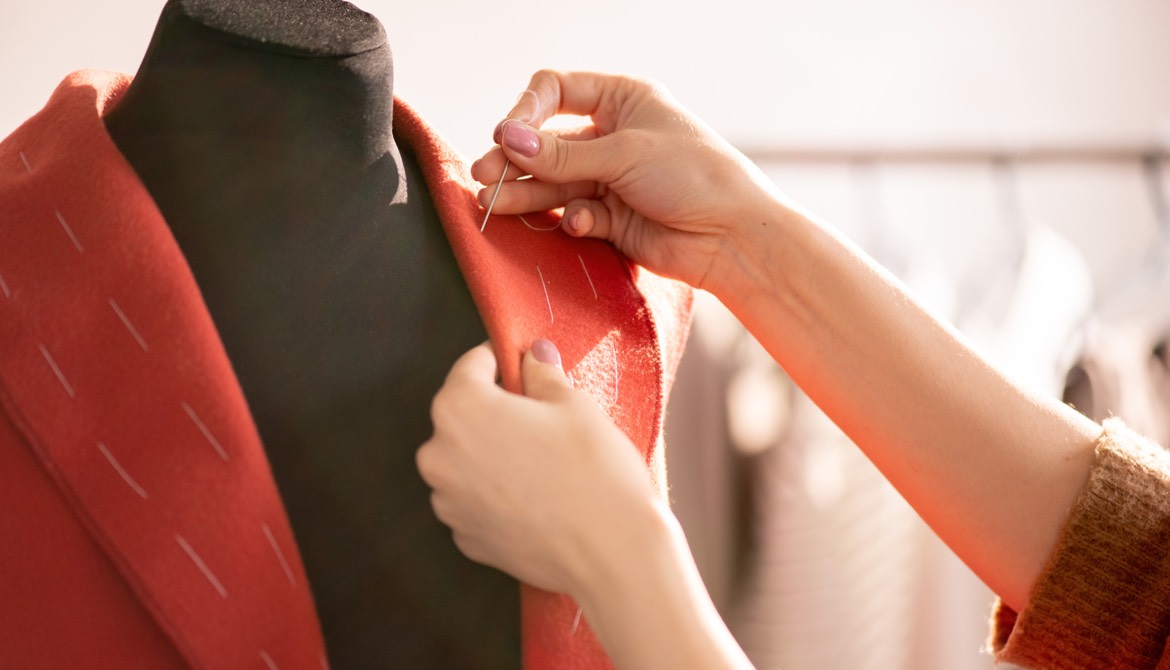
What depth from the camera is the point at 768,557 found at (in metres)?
1.06

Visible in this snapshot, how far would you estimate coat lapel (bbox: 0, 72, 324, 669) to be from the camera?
20.3 inches

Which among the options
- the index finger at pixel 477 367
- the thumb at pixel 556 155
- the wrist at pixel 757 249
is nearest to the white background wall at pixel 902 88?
the wrist at pixel 757 249

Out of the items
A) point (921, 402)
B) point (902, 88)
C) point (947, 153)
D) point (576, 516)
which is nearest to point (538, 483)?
point (576, 516)

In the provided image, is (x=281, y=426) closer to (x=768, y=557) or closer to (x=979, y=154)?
(x=768, y=557)

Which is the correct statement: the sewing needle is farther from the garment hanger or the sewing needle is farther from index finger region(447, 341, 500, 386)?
the garment hanger

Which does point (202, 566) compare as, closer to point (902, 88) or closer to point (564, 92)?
point (564, 92)

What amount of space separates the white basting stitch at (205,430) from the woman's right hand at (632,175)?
260 millimetres

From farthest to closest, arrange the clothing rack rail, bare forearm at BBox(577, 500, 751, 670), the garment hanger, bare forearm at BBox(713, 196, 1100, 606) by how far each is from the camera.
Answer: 1. the clothing rack rail
2. the garment hanger
3. bare forearm at BBox(713, 196, 1100, 606)
4. bare forearm at BBox(577, 500, 751, 670)

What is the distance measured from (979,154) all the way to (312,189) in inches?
40.3

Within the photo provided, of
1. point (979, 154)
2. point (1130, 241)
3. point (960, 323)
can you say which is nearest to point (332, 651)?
point (960, 323)

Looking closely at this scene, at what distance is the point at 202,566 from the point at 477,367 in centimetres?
19

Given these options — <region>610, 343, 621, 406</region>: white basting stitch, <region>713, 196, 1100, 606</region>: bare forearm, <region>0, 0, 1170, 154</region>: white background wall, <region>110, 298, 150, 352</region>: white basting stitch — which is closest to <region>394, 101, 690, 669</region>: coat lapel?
<region>610, 343, 621, 406</region>: white basting stitch

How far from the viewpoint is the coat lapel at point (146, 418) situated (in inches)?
20.3

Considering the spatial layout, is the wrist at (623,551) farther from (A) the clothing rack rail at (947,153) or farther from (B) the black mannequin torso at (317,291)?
(A) the clothing rack rail at (947,153)
